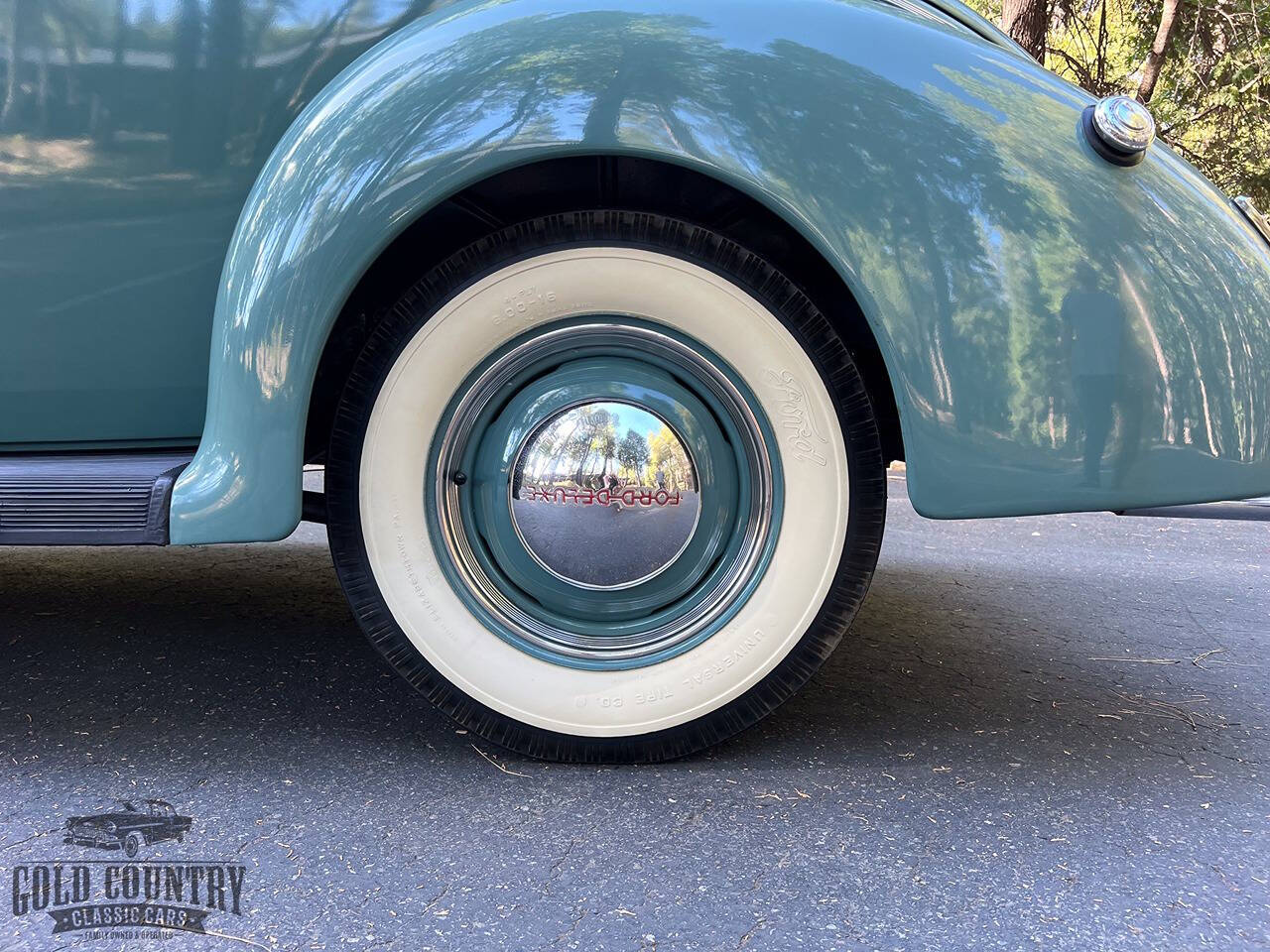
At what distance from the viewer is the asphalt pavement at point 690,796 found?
3.71 feet

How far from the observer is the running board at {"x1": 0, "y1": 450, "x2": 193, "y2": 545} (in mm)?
1421

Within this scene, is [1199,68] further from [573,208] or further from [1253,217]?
[573,208]

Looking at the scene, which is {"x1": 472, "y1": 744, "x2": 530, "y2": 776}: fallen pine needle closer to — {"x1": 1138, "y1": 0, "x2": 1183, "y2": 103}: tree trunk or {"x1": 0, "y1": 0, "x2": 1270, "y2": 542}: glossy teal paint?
{"x1": 0, "y1": 0, "x2": 1270, "y2": 542}: glossy teal paint

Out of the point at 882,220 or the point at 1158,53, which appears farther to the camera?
the point at 1158,53

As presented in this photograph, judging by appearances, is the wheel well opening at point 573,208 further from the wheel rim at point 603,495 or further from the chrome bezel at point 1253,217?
the chrome bezel at point 1253,217

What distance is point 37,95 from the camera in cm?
156

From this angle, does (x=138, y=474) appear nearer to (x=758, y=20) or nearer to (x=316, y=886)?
(x=316, y=886)

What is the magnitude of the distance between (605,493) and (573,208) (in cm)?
46

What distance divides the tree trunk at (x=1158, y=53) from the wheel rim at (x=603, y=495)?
23.5ft

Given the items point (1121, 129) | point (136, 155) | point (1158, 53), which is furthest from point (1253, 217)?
point (1158, 53)

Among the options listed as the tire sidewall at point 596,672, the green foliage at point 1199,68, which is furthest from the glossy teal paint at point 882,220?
the green foliage at point 1199,68

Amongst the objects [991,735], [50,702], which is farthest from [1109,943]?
[50,702]

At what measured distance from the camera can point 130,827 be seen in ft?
4.28

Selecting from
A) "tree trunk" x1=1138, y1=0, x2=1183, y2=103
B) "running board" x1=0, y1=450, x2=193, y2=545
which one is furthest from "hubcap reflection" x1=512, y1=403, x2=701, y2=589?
"tree trunk" x1=1138, y1=0, x2=1183, y2=103
